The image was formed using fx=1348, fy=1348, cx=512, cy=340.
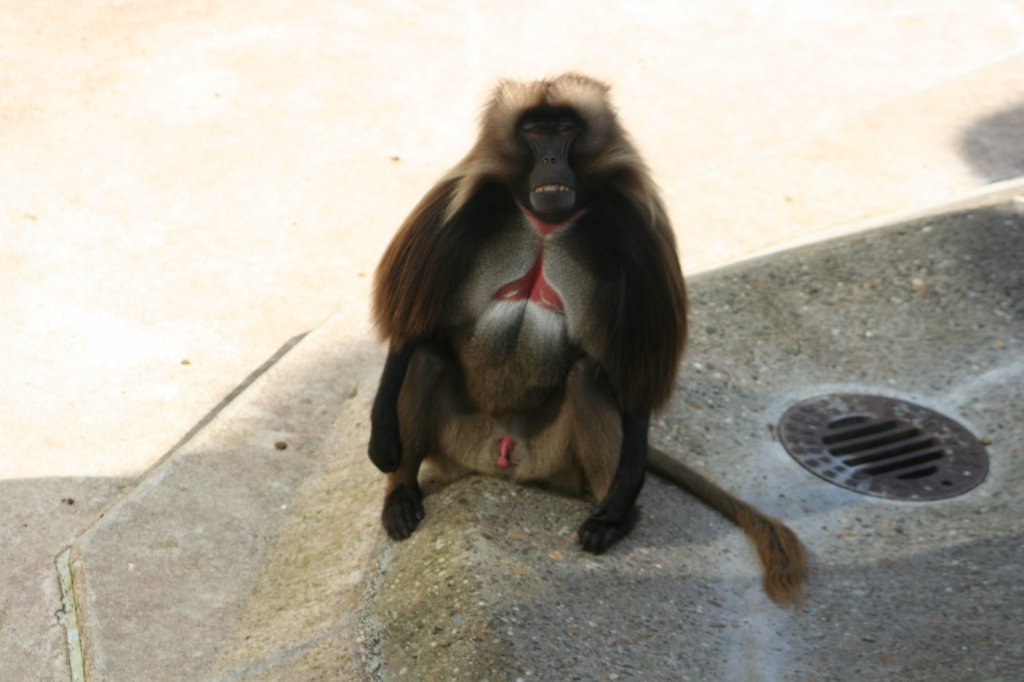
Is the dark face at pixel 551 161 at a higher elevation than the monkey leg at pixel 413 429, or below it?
higher

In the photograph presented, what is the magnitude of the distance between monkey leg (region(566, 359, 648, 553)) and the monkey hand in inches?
23.2

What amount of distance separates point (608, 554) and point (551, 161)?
1.29 meters

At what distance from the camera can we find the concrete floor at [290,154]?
18.0ft

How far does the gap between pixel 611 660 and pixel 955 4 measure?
7938 mm

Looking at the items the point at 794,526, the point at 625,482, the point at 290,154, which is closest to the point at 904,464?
the point at 794,526

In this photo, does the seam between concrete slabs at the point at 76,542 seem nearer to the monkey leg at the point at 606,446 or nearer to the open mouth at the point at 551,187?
the monkey leg at the point at 606,446

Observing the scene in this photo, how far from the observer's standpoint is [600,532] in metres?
4.36

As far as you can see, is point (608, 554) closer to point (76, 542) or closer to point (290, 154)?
point (76, 542)

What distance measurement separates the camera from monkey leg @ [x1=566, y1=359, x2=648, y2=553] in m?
4.35

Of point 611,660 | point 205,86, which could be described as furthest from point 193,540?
point 205,86

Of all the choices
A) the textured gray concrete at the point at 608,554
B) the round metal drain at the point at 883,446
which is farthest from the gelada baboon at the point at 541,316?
the round metal drain at the point at 883,446

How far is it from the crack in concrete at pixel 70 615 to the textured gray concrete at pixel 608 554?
0.04 metres

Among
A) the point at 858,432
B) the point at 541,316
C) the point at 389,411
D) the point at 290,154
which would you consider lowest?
the point at 290,154

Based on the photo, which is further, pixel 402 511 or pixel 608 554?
pixel 402 511
